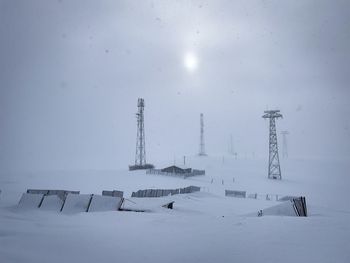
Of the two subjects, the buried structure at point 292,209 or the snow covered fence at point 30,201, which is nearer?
the buried structure at point 292,209

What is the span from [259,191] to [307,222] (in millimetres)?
31599

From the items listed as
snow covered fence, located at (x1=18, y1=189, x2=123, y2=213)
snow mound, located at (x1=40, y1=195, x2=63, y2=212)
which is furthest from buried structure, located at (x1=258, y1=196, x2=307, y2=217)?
snow mound, located at (x1=40, y1=195, x2=63, y2=212)

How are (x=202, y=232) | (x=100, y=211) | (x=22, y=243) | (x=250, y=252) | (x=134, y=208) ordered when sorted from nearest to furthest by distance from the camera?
(x=250, y=252), (x=22, y=243), (x=202, y=232), (x=100, y=211), (x=134, y=208)

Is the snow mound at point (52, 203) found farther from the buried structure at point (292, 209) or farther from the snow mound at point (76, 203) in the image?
the buried structure at point (292, 209)

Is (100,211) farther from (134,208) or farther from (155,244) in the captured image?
(155,244)

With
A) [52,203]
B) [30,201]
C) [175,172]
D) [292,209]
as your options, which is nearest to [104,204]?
[52,203]

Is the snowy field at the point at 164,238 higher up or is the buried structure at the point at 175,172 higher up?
the snowy field at the point at 164,238

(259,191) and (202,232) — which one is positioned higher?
(202,232)

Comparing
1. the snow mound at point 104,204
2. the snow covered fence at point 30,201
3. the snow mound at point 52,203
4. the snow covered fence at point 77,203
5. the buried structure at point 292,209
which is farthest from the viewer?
the snow covered fence at point 30,201

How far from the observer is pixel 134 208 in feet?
49.5

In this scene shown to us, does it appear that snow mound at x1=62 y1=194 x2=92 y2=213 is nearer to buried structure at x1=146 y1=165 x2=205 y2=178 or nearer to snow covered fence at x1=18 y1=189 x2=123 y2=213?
snow covered fence at x1=18 y1=189 x2=123 y2=213

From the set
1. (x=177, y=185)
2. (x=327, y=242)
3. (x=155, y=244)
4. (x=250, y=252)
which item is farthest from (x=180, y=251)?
(x=177, y=185)

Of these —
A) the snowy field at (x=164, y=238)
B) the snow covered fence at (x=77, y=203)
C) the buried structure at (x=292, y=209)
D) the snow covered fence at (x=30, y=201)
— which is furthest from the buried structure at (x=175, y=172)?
the snow covered fence at (x=77, y=203)

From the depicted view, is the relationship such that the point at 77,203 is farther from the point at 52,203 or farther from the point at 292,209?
the point at 292,209
